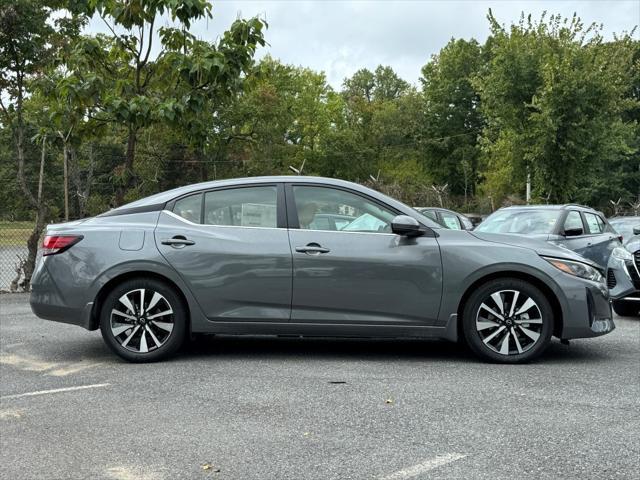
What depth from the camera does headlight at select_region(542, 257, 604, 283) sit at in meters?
5.55

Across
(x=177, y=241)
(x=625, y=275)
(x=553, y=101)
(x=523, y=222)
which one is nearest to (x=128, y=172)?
(x=177, y=241)

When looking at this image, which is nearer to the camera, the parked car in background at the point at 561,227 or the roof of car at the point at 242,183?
the roof of car at the point at 242,183

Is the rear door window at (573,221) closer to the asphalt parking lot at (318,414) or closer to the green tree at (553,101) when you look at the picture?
the asphalt parking lot at (318,414)

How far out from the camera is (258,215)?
5.72m

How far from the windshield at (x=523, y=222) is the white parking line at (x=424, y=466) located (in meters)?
6.58

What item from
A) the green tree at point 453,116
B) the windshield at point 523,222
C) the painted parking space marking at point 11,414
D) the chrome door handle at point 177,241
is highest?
the green tree at point 453,116

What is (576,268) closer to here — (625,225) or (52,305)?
(52,305)

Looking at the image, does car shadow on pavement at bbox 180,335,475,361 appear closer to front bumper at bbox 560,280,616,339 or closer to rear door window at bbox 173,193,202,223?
front bumper at bbox 560,280,616,339

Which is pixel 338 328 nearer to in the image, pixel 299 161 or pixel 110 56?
pixel 110 56

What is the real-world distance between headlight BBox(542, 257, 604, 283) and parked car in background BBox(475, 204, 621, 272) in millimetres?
3894

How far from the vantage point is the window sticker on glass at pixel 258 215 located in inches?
224

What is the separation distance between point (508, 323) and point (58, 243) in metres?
3.94

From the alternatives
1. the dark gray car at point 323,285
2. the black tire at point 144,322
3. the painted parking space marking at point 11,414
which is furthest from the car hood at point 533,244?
the painted parking space marking at point 11,414

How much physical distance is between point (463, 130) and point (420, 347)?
60.2 m
